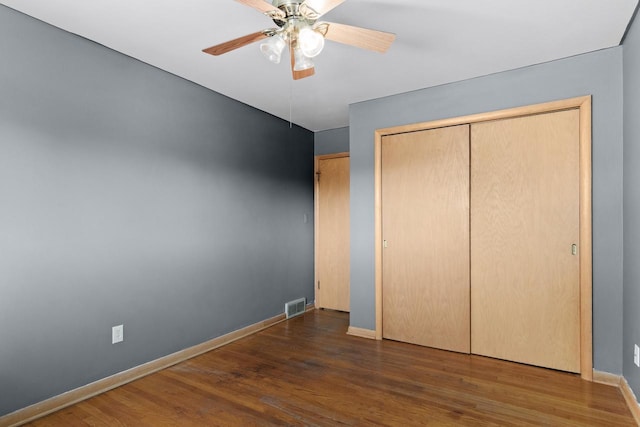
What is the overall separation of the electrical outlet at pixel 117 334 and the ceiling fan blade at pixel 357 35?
2443 mm

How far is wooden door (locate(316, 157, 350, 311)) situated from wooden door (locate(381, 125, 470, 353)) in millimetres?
1100

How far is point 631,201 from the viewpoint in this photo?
2238 mm

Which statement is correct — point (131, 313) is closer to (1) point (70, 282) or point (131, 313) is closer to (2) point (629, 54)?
(1) point (70, 282)

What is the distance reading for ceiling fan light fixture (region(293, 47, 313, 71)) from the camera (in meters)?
1.77

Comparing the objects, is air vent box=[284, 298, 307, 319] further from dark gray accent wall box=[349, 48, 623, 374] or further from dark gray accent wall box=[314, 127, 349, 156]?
dark gray accent wall box=[349, 48, 623, 374]

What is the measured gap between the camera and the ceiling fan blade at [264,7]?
4.97ft

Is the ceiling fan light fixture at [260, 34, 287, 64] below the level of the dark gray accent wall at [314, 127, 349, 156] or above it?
below

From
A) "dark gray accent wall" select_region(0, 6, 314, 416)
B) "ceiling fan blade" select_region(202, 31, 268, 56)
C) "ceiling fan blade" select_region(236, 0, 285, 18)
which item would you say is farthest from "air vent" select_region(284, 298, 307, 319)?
"ceiling fan blade" select_region(236, 0, 285, 18)

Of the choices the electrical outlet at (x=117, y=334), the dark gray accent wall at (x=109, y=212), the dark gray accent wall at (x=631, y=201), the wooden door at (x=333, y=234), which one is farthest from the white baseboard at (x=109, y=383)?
the dark gray accent wall at (x=631, y=201)

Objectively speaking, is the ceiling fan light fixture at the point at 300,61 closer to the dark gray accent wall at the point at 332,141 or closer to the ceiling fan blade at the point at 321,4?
the ceiling fan blade at the point at 321,4

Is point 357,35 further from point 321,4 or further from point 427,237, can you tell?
point 427,237

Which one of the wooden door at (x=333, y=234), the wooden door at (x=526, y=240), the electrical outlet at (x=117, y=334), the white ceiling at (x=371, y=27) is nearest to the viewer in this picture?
the white ceiling at (x=371, y=27)

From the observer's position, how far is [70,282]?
2240mm

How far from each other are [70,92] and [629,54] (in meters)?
3.78
